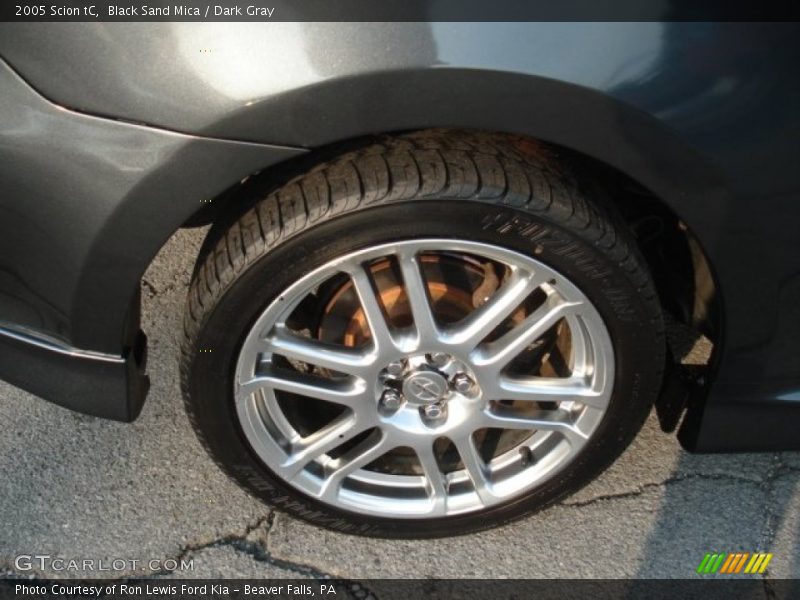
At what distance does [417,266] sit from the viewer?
5.79 feet

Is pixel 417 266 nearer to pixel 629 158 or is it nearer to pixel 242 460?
pixel 629 158

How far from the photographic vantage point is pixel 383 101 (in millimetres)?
1526

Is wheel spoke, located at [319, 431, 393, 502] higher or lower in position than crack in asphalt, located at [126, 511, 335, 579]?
higher

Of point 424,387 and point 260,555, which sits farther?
point 260,555

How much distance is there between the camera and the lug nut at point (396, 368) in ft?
6.23

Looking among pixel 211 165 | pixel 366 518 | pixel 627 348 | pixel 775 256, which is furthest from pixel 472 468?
pixel 211 165

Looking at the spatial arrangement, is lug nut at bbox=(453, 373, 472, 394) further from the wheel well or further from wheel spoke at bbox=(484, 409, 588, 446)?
the wheel well

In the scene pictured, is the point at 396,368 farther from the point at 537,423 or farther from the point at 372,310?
the point at 537,423

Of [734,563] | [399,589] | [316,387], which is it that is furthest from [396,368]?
[734,563]

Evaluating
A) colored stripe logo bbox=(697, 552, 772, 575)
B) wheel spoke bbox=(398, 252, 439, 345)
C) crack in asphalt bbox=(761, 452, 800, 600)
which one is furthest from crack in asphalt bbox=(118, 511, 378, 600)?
crack in asphalt bbox=(761, 452, 800, 600)

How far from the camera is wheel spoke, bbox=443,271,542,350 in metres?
1.82

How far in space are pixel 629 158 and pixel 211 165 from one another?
0.71m

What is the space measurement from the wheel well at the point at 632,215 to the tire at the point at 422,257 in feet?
0.09

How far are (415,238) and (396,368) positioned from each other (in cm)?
34
